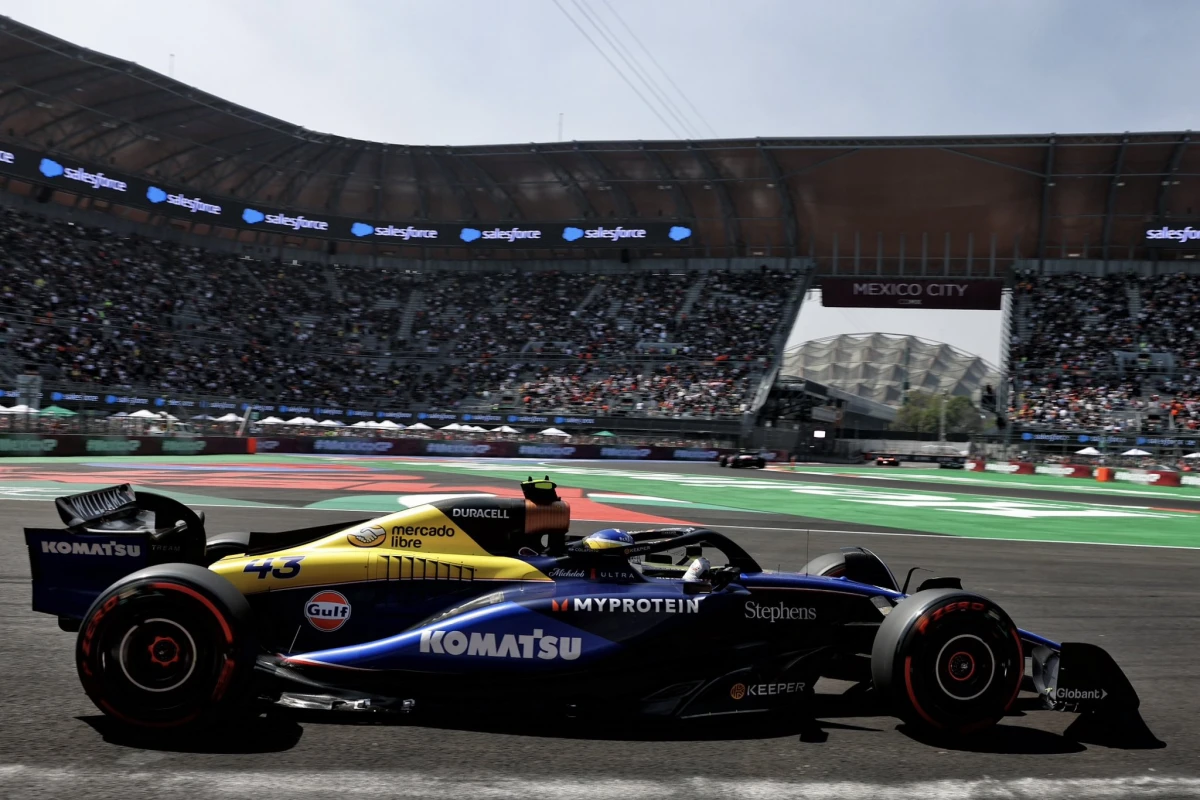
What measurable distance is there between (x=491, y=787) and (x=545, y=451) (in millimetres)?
38534

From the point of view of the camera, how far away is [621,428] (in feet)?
156

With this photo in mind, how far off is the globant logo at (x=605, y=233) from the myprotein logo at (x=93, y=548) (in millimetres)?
50616

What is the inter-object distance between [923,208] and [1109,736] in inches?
1934

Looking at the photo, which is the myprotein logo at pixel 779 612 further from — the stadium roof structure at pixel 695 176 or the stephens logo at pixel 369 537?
the stadium roof structure at pixel 695 176

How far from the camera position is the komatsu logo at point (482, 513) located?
491cm

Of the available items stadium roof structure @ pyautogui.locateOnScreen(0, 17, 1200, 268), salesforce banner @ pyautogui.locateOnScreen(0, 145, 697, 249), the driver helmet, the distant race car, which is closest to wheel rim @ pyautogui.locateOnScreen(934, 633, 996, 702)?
the driver helmet

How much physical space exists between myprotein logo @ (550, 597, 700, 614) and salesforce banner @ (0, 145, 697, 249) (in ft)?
162

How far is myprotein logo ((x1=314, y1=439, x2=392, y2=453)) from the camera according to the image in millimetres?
38353

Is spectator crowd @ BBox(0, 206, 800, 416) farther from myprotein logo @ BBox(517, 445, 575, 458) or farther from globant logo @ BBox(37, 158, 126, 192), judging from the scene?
myprotein logo @ BBox(517, 445, 575, 458)

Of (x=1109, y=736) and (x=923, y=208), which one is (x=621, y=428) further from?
(x=1109, y=736)

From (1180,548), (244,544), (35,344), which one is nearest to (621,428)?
(35,344)

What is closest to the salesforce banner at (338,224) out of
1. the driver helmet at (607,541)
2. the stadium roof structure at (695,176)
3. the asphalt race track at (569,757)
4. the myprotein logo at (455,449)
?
the stadium roof structure at (695,176)

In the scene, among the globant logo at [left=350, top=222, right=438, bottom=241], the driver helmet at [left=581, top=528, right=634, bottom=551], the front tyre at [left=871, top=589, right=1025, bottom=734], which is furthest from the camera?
the globant logo at [left=350, top=222, right=438, bottom=241]

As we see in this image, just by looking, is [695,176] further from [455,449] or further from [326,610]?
[326,610]
